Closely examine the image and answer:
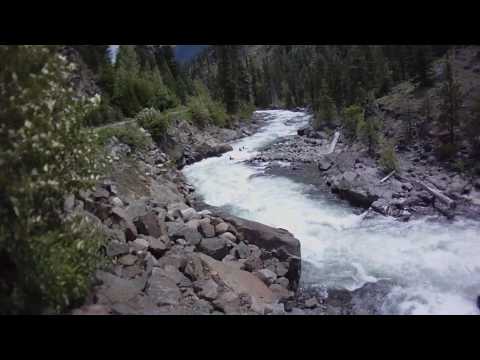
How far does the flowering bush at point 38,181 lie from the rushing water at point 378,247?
7.56 meters

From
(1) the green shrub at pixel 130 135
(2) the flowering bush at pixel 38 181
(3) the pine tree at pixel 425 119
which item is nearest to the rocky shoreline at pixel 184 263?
(2) the flowering bush at pixel 38 181

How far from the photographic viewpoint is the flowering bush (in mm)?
4855

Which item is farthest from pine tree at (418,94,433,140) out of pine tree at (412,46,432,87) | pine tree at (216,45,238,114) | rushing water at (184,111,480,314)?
pine tree at (216,45,238,114)

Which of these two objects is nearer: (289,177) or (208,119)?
(289,177)

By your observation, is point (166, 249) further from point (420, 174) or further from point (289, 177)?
point (420, 174)

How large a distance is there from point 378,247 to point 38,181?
1125 centimetres

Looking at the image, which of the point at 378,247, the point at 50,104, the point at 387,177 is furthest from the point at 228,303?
the point at 387,177

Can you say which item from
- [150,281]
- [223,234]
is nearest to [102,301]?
[150,281]

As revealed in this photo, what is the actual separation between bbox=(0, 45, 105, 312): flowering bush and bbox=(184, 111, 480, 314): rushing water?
756cm

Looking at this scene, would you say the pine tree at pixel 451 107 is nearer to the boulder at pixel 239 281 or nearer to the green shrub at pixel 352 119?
the green shrub at pixel 352 119

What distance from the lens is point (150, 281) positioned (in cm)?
723

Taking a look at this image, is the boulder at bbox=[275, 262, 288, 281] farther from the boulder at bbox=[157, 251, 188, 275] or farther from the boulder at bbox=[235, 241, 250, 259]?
the boulder at bbox=[157, 251, 188, 275]
